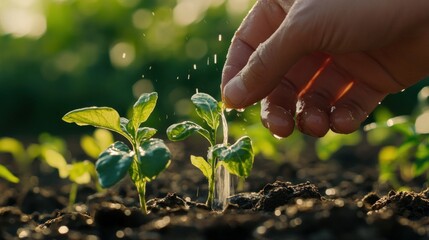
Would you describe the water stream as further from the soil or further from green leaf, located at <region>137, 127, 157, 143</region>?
green leaf, located at <region>137, 127, 157, 143</region>

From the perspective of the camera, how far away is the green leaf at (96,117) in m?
1.99

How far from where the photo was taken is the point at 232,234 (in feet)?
5.35

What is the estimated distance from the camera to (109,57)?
26.0 ft

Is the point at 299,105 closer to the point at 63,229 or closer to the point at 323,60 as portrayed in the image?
the point at 323,60

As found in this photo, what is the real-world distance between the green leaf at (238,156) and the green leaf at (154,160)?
0.20 m

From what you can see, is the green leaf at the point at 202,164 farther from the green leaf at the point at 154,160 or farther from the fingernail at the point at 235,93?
the green leaf at the point at 154,160

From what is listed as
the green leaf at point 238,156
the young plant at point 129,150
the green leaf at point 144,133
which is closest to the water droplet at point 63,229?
the young plant at point 129,150

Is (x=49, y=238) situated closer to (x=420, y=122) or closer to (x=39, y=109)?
(x=420, y=122)

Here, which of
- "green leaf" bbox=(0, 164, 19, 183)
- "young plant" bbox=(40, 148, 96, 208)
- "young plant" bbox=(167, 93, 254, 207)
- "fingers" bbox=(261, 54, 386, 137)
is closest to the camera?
"young plant" bbox=(167, 93, 254, 207)

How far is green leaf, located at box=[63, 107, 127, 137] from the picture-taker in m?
1.99

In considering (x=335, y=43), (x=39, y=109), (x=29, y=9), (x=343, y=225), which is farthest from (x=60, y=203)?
(x=29, y=9)

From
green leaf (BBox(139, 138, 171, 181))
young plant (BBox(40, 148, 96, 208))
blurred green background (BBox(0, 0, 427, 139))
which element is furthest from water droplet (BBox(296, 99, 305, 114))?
blurred green background (BBox(0, 0, 427, 139))

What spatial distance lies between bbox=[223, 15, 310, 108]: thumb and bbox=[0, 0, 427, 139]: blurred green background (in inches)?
180

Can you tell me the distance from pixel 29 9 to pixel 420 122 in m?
6.46
